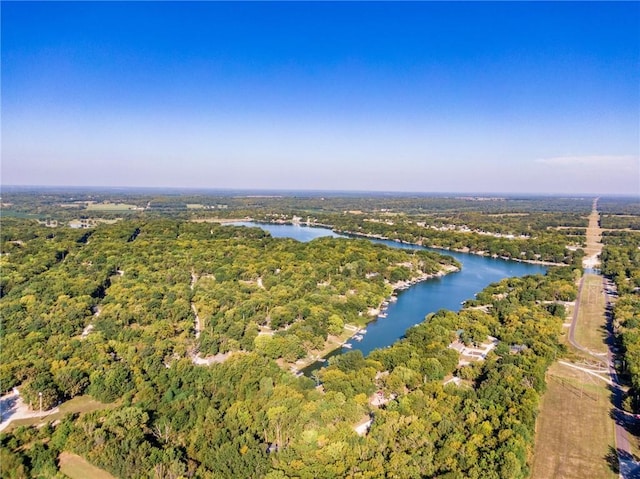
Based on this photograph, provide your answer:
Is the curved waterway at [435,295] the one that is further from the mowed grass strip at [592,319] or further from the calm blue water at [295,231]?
the calm blue water at [295,231]

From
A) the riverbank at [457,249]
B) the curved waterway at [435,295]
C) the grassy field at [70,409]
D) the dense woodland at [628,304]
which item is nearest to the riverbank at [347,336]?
the curved waterway at [435,295]

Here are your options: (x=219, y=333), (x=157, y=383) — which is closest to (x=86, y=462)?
(x=157, y=383)

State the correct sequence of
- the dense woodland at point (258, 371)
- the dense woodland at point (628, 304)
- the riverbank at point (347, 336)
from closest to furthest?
the dense woodland at point (258, 371)
the dense woodland at point (628, 304)
the riverbank at point (347, 336)

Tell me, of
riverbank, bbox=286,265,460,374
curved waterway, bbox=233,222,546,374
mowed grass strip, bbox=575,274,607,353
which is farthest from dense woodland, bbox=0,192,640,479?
curved waterway, bbox=233,222,546,374

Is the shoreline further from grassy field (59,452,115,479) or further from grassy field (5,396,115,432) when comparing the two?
grassy field (59,452,115,479)

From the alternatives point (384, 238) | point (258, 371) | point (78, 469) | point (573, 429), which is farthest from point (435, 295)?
point (384, 238)

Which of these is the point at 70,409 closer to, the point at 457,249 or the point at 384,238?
the point at 457,249
